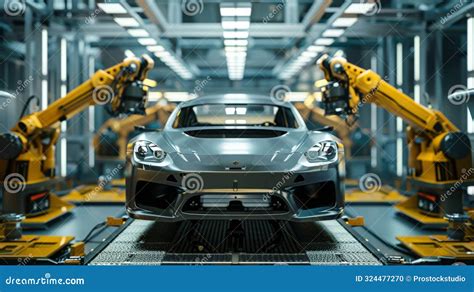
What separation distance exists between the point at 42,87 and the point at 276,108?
463 cm

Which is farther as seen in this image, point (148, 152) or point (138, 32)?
point (138, 32)

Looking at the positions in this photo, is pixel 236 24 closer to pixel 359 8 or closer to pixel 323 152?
pixel 359 8

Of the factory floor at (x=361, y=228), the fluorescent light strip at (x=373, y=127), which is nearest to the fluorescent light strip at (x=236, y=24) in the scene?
the factory floor at (x=361, y=228)

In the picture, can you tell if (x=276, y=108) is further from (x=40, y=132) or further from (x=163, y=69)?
(x=163, y=69)

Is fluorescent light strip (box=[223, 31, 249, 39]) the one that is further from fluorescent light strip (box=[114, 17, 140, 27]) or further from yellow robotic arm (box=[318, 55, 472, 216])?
yellow robotic arm (box=[318, 55, 472, 216])

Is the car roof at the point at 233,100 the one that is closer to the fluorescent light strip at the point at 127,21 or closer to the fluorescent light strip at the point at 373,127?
the fluorescent light strip at the point at 127,21

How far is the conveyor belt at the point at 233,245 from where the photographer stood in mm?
2870

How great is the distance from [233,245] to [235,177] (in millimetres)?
564

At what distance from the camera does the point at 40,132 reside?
17.6ft

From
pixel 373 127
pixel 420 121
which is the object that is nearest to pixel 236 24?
pixel 420 121

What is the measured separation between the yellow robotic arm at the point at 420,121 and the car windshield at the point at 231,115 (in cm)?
103

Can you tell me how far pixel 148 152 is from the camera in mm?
3350

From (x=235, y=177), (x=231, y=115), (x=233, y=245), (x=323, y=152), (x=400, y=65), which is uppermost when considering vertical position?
(x=400, y=65)
